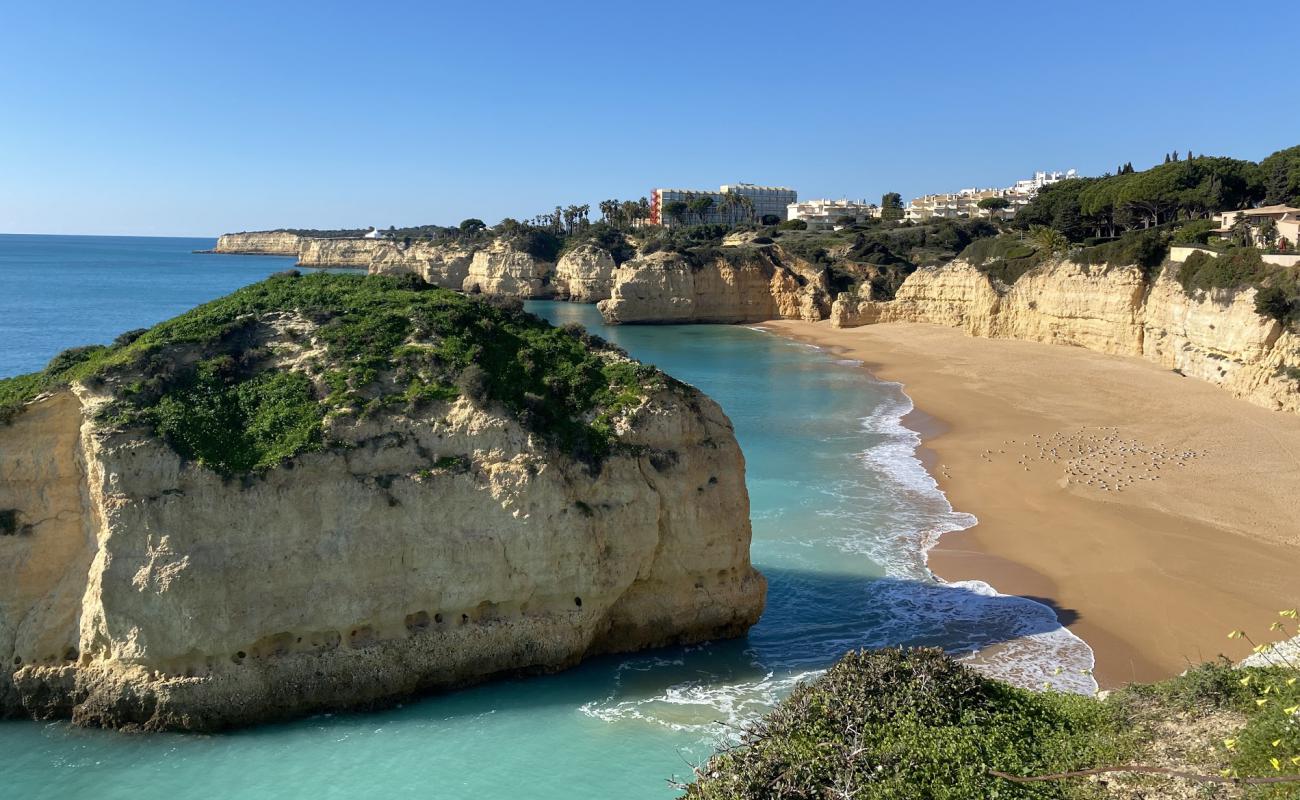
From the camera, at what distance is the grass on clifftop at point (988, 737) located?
877 cm

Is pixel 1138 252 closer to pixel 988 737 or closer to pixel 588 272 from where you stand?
pixel 988 737

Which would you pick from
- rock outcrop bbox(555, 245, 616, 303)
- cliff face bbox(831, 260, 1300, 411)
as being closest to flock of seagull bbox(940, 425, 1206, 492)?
cliff face bbox(831, 260, 1300, 411)

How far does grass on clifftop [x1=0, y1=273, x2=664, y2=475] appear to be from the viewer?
49.0 feet

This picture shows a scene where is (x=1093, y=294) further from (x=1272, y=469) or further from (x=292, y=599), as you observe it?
(x=292, y=599)

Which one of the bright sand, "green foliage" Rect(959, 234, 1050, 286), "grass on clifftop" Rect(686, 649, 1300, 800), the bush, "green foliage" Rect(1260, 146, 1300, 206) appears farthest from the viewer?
"green foliage" Rect(959, 234, 1050, 286)

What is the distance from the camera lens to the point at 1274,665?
1043cm

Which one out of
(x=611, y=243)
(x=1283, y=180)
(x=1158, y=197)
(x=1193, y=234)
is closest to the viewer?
(x=1193, y=234)

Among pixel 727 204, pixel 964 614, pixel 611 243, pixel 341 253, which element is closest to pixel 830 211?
pixel 727 204

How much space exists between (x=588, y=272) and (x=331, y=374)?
84197 mm

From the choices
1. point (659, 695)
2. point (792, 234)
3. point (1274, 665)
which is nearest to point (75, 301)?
point (792, 234)

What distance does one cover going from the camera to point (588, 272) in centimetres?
9919

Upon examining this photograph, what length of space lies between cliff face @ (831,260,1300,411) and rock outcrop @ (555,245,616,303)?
3194 centimetres

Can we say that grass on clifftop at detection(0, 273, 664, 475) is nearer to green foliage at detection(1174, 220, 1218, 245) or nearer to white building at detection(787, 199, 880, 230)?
green foliage at detection(1174, 220, 1218, 245)

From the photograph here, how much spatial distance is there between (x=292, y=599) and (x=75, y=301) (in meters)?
89.2
